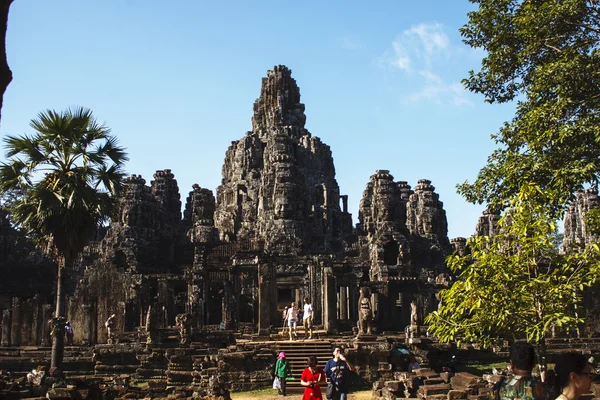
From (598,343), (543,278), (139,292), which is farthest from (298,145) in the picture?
(543,278)

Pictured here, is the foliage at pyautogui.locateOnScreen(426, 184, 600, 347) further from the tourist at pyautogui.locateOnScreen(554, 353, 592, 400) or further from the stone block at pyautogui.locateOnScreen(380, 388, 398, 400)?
the tourist at pyautogui.locateOnScreen(554, 353, 592, 400)

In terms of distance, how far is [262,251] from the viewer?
41438 millimetres

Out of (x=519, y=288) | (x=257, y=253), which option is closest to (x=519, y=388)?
(x=519, y=288)

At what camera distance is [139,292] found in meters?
36.9

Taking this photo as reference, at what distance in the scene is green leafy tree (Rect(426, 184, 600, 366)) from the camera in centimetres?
1105

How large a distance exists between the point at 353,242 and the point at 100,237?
807 inches

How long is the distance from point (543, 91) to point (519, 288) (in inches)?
210

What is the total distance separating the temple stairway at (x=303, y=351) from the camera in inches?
787

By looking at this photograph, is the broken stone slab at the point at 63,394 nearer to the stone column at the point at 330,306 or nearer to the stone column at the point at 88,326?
the stone column at the point at 330,306

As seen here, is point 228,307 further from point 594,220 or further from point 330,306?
→ point 594,220

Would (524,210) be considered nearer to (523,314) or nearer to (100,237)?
(523,314)

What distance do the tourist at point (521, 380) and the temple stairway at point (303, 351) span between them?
44.8 feet

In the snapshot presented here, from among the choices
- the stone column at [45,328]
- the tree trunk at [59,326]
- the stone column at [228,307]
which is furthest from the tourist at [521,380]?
the stone column at [45,328]

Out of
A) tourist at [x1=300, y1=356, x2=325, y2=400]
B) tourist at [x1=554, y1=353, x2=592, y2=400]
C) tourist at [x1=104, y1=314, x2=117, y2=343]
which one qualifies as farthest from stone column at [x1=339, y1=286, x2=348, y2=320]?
tourist at [x1=554, y1=353, x2=592, y2=400]
